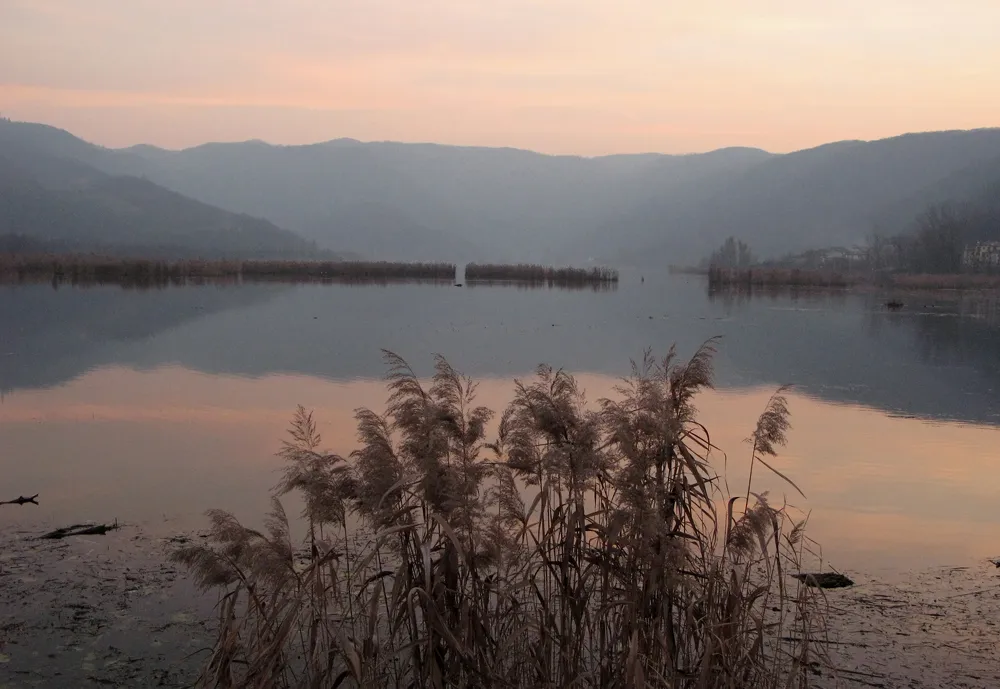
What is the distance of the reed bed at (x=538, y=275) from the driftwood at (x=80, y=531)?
54727mm

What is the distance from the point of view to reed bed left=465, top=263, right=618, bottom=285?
2457 inches

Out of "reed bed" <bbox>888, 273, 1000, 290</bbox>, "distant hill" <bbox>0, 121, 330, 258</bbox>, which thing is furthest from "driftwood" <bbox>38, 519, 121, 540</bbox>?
"distant hill" <bbox>0, 121, 330, 258</bbox>

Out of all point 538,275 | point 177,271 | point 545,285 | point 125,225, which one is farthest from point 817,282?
point 125,225

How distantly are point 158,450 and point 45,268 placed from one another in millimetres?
51445

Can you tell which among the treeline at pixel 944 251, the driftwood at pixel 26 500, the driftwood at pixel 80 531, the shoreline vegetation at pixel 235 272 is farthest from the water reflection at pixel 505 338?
the treeline at pixel 944 251

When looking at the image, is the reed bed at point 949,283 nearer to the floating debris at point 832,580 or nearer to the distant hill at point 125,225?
the floating debris at point 832,580

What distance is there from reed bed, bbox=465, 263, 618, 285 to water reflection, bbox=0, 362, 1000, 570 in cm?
4561

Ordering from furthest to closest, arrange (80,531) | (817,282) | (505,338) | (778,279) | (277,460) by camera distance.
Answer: (817,282)
(778,279)
(505,338)
(277,460)
(80,531)

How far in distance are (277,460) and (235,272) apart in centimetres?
5825

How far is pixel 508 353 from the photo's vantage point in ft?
72.6

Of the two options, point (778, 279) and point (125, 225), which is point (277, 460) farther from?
point (125, 225)

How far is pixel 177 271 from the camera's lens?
194ft

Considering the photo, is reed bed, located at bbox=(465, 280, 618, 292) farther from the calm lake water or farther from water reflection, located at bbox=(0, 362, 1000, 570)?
water reflection, located at bbox=(0, 362, 1000, 570)

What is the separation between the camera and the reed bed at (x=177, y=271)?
174 feet
